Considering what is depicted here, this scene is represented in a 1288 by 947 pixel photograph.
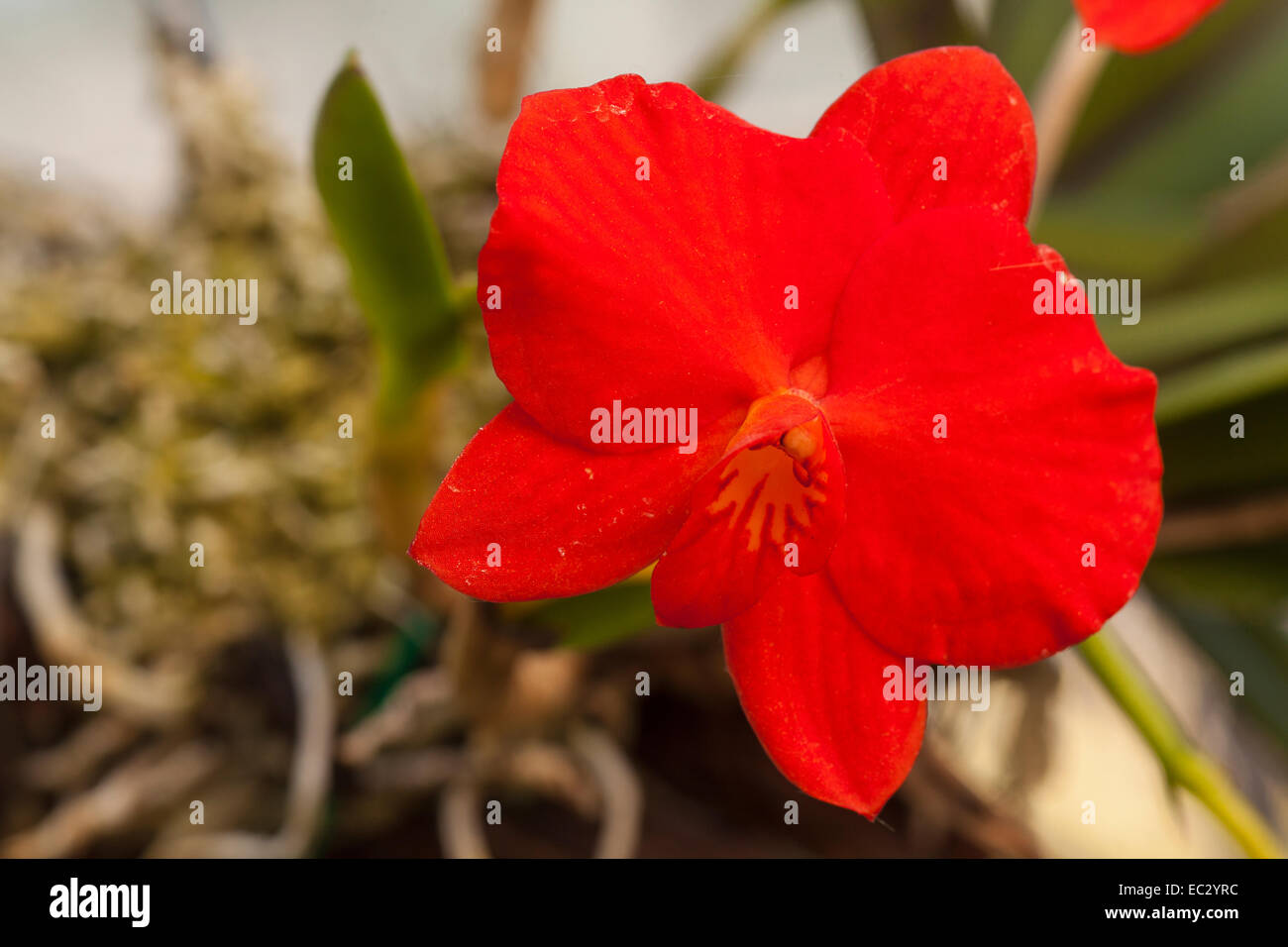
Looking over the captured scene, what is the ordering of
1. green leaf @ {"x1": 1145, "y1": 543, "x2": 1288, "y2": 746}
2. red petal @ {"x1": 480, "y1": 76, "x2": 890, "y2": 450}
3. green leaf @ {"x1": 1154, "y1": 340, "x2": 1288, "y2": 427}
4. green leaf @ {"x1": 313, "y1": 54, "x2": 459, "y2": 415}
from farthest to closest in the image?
1. green leaf @ {"x1": 1145, "y1": 543, "x2": 1288, "y2": 746}
2. green leaf @ {"x1": 1154, "y1": 340, "x2": 1288, "y2": 427}
3. green leaf @ {"x1": 313, "y1": 54, "x2": 459, "y2": 415}
4. red petal @ {"x1": 480, "y1": 76, "x2": 890, "y2": 450}

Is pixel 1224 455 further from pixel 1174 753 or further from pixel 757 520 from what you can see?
pixel 757 520

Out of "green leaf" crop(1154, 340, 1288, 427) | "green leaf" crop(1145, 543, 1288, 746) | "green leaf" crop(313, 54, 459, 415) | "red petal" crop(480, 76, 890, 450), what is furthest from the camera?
"green leaf" crop(1145, 543, 1288, 746)

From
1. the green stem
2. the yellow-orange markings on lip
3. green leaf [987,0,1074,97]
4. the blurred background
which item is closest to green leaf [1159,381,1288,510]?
the blurred background

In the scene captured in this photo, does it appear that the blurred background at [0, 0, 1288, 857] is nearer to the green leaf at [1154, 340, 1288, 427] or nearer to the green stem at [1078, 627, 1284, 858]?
the green leaf at [1154, 340, 1288, 427]

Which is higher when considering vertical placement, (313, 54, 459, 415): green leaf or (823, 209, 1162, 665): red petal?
(313, 54, 459, 415): green leaf

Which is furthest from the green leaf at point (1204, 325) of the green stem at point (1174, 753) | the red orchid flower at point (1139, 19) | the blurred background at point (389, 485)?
the red orchid flower at point (1139, 19)

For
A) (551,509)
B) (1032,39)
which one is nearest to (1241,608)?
(1032,39)
